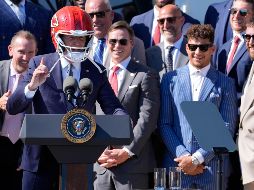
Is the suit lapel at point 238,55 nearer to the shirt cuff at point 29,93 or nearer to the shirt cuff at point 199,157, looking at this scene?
the shirt cuff at point 199,157

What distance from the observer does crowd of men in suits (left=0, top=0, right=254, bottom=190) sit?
682cm

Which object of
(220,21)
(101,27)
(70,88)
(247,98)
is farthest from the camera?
(220,21)

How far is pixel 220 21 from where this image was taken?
7.91 metres

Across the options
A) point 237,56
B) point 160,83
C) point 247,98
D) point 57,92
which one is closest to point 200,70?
point 160,83

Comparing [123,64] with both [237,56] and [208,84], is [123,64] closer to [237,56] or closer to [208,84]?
[208,84]

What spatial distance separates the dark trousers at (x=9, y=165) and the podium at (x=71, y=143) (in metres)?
2.56

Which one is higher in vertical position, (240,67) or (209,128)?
(240,67)

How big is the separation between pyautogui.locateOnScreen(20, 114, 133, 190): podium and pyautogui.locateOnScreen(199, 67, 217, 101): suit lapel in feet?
7.76

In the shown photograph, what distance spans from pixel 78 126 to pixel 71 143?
11 cm

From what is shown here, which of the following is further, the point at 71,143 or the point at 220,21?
the point at 220,21

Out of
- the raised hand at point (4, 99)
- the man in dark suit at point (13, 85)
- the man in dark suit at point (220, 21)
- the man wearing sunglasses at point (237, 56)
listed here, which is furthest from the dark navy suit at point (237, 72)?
the raised hand at point (4, 99)

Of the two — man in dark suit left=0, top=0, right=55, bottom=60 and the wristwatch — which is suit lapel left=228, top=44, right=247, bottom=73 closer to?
the wristwatch

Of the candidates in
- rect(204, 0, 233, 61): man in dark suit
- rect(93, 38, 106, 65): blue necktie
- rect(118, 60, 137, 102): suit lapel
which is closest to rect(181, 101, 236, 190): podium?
rect(118, 60, 137, 102): suit lapel

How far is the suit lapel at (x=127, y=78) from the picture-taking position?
6.97 meters
